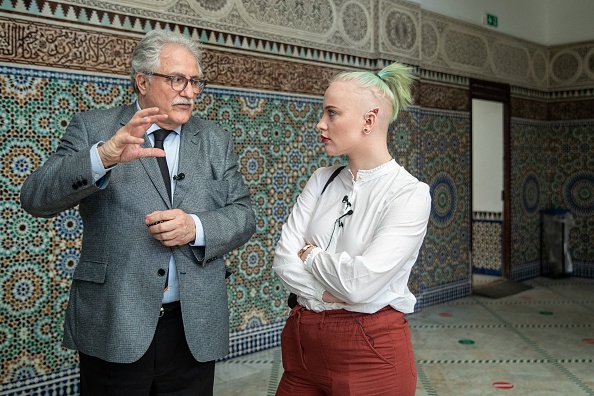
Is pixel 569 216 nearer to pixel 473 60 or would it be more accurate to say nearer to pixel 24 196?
pixel 473 60

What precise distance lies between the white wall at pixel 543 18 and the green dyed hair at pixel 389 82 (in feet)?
17.1

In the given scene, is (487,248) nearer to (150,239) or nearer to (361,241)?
(361,241)

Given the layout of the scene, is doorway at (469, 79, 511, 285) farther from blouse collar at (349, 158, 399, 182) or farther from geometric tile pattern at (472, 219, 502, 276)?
blouse collar at (349, 158, 399, 182)

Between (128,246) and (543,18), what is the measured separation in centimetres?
732

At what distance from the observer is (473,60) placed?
6754 mm

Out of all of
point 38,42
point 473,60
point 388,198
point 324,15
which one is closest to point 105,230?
point 388,198

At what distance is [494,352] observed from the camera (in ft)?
15.4

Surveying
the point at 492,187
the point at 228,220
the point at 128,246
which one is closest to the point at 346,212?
the point at 228,220

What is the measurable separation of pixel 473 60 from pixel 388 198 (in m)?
5.35

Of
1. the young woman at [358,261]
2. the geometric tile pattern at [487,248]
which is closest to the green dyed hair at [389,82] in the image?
the young woman at [358,261]

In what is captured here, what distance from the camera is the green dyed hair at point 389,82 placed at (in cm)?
194

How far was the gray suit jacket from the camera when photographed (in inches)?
Result: 74.1

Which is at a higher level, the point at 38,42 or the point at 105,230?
the point at 38,42

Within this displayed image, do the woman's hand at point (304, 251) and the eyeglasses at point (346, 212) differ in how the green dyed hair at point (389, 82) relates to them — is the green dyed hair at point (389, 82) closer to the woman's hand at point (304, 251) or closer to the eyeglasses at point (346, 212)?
the eyeglasses at point (346, 212)
